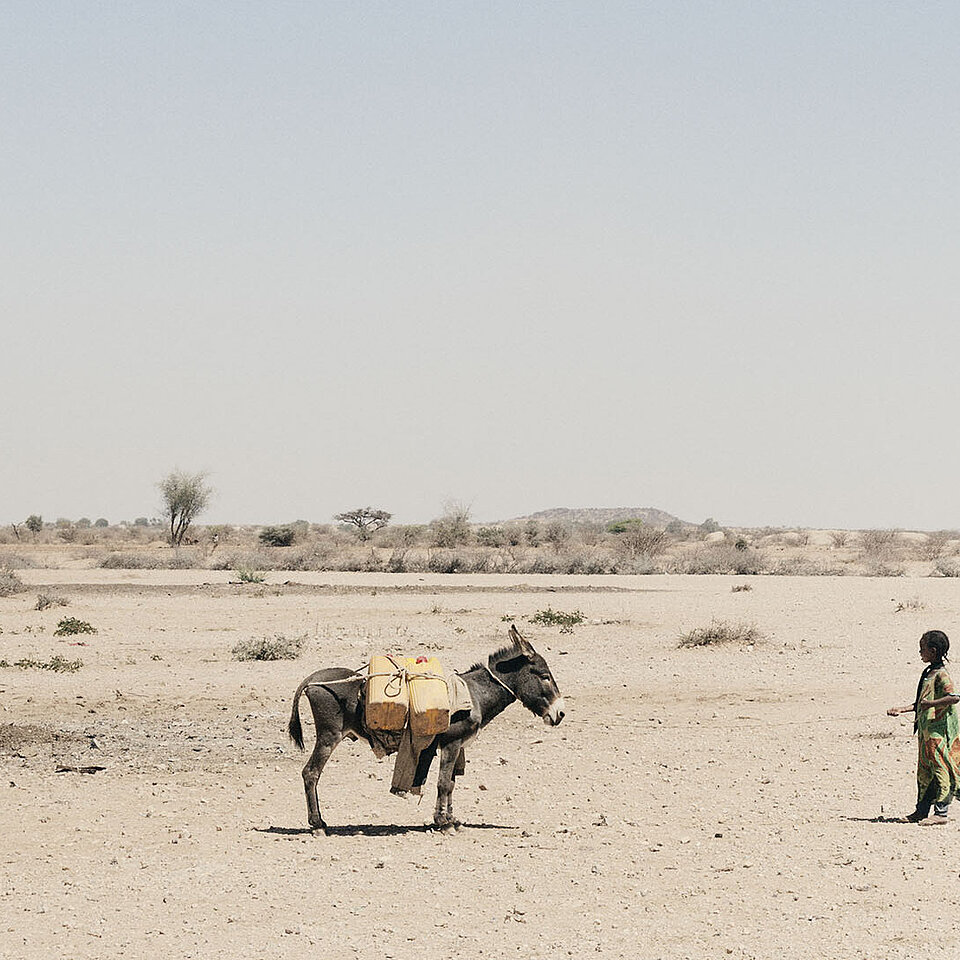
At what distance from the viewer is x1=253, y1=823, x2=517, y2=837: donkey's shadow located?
10625 millimetres

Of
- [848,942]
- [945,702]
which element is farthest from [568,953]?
[945,702]

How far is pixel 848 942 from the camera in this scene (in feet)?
25.7

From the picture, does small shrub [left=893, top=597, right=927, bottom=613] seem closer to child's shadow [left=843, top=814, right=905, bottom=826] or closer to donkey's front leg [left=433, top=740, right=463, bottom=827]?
child's shadow [left=843, top=814, right=905, bottom=826]

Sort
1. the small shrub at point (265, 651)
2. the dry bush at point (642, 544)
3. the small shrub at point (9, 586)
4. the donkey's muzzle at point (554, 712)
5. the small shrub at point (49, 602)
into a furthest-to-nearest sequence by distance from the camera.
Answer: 1. the dry bush at point (642, 544)
2. the small shrub at point (9, 586)
3. the small shrub at point (49, 602)
4. the small shrub at point (265, 651)
5. the donkey's muzzle at point (554, 712)

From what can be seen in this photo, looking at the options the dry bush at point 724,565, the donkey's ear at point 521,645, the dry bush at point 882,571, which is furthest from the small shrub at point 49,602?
the dry bush at point 882,571

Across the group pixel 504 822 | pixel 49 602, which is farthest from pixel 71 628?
pixel 504 822

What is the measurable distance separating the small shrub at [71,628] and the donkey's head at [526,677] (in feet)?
58.9

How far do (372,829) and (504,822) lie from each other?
1.14 metres

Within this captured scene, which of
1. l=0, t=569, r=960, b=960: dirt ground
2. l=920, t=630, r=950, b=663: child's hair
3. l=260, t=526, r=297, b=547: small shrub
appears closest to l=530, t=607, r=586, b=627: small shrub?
l=0, t=569, r=960, b=960: dirt ground

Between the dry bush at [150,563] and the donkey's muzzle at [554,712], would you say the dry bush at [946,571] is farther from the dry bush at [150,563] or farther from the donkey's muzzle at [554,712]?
the donkey's muzzle at [554,712]

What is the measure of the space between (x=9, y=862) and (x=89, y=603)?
26361 mm

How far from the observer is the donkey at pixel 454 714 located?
1059cm

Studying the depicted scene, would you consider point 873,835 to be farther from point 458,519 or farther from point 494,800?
point 458,519

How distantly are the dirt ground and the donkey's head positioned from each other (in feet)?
3.40
